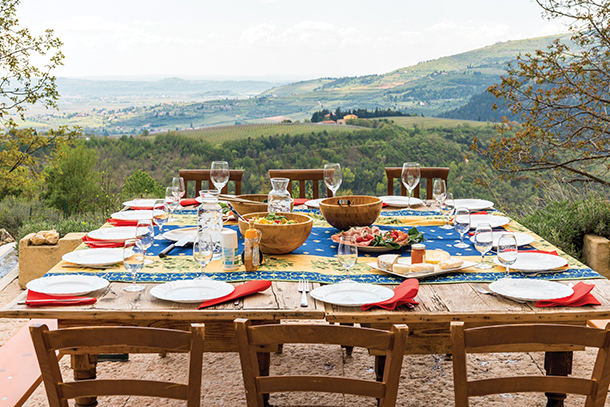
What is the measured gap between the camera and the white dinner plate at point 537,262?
1.81 meters

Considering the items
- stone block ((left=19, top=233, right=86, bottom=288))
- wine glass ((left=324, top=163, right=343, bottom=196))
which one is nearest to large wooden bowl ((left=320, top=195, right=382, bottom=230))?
wine glass ((left=324, top=163, right=343, bottom=196))

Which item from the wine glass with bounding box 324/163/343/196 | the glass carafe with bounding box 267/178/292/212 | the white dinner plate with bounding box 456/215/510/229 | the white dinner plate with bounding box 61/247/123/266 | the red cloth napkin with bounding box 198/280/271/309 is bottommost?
the white dinner plate with bounding box 456/215/510/229

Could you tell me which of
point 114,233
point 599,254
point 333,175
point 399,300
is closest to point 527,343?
point 399,300

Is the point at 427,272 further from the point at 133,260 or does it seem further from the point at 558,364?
the point at 133,260

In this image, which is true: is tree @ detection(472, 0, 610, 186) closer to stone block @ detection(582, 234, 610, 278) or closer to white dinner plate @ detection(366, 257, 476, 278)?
stone block @ detection(582, 234, 610, 278)

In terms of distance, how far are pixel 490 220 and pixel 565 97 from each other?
10.3 feet

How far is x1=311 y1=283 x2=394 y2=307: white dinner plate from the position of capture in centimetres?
152

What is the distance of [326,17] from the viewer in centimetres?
2667

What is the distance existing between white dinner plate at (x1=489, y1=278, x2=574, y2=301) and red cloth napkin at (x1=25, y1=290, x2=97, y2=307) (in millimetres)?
1248

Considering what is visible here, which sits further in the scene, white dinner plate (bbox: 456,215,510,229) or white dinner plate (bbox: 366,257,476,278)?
white dinner plate (bbox: 456,215,510,229)

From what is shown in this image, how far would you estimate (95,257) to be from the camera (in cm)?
201

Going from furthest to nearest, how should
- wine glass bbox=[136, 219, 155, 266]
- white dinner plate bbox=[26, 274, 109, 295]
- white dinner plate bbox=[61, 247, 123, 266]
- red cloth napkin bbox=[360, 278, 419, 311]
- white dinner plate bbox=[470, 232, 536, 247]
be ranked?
1. white dinner plate bbox=[470, 232, 536, 247]
2. white dinner plate bbox=[61, 247, 123, 266]
3. wine glass bbox=[136, 219, 155, 266]
4. white dinner plate bbox=[26, 274, 109, 295]
5. red cloth napkin bbox=[360, 278, 419, 311]

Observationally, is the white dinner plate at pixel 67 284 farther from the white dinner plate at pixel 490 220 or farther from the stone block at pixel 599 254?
the stone block at pixel 599 254

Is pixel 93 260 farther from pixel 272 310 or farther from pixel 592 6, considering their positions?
pixel 592 6
